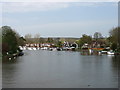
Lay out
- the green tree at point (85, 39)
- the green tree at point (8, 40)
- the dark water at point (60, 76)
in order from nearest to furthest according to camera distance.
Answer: the dark water at point (60, 76) → the green tree at point (8, 40) → the green tree at point (85, 39)

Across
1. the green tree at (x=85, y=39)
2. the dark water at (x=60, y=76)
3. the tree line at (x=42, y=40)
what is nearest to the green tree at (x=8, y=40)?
the tree line at (x=42, y=40)

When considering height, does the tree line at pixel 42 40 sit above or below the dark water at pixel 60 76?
above

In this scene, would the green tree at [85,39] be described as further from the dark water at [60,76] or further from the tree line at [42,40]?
the dark water at [60,76]

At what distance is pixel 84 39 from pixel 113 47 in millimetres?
24155

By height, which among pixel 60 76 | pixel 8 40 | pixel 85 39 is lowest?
pixel 60 76

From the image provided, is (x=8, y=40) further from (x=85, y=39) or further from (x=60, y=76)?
(x=85, y=39)

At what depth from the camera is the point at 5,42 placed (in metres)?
33.9

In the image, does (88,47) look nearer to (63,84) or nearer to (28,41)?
(28,41)

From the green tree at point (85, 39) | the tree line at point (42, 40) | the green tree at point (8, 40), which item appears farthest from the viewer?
the green tree at point (85, 39)

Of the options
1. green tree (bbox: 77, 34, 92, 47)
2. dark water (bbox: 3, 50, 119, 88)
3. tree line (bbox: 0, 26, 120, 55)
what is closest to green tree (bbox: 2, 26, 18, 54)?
tree line (bbox: 0, 26, 120, 55)

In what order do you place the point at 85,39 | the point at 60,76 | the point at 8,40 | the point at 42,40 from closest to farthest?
the point at 60,76 < the point at 8,40 < the point at 85,39 < the point at 42,40

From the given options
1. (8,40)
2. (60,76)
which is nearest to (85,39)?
(8,40)

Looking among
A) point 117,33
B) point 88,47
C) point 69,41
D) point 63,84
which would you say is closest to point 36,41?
point 69,41

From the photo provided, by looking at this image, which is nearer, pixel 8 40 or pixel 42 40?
pixel 8 40
